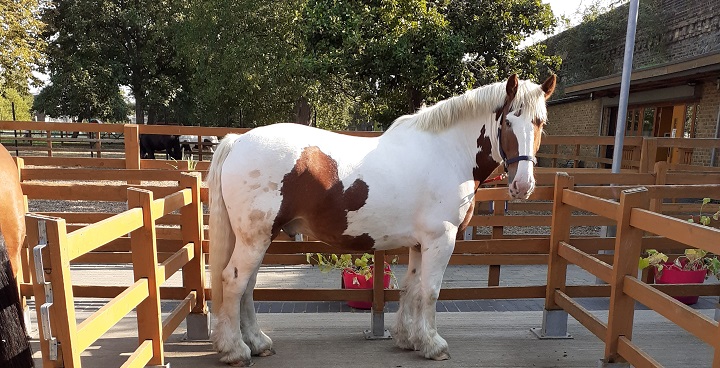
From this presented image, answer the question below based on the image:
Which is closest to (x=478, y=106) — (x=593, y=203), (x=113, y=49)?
(x=593, y=203)

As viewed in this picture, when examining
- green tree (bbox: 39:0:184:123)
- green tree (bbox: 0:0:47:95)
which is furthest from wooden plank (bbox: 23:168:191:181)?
green tree (bbox: 39:0:184:123)

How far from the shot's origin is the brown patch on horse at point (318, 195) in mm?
2412

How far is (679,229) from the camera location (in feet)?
6.32

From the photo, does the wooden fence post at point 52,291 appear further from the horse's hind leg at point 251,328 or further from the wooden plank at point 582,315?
the wooden plank at point 582,315

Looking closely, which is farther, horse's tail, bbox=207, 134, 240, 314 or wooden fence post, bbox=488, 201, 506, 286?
wooden fence post, bbox=488, 201, 506, 286

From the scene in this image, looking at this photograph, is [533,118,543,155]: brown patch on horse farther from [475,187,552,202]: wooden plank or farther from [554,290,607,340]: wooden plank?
[554,290,607,340]: wooden plank

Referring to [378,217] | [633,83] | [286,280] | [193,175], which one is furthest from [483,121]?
[633,83]

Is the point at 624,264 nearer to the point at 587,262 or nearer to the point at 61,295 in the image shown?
the point at 587,262

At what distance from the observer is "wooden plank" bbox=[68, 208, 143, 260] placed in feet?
5.10

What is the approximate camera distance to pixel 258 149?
2420 mm

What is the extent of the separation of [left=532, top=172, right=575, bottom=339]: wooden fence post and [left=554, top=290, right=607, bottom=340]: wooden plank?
0.06 m

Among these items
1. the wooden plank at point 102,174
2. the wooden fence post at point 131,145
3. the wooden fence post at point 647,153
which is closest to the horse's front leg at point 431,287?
the wooden plank at point 102,174

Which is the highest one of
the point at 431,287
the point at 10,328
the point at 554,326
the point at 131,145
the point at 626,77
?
the point at 626,77

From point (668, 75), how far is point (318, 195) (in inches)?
355
